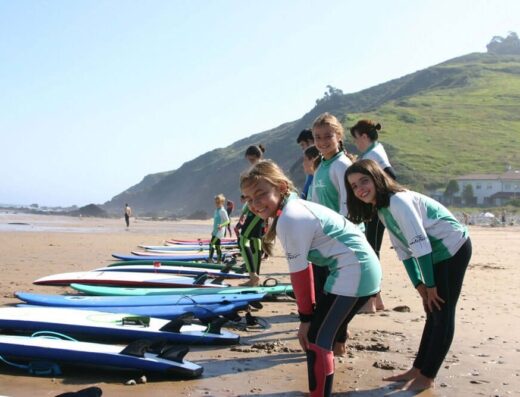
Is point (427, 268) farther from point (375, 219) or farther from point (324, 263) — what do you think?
point (375, 219)

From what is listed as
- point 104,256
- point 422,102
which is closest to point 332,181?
point 104,256

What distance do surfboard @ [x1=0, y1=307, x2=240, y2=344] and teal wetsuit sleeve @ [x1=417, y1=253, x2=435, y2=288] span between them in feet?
6.14

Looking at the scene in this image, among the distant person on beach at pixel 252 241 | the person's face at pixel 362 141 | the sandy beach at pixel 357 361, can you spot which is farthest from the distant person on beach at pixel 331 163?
the distant person on beach at pixel 252 241

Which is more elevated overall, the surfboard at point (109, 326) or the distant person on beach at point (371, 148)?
the distant person on beach at point (371, 148)

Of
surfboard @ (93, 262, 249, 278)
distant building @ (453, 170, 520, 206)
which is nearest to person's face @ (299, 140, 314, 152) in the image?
surfboard @ (93, 262, 249, 278)

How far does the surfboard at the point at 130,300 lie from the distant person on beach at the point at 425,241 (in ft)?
7.87

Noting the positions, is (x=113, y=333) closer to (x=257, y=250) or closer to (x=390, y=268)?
(x=257, y=250)

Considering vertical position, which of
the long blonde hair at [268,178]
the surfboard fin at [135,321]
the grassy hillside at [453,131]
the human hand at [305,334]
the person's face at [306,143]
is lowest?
the surfboard fin at [135,321]

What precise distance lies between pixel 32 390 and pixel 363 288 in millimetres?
2149

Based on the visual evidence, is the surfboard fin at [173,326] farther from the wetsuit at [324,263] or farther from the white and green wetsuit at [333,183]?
the wetsuit at [324,263]

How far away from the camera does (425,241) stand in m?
3.90

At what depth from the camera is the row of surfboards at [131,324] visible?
4230 mm

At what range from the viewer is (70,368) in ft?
14.4

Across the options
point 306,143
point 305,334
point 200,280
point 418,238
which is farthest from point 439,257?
point 200,280
